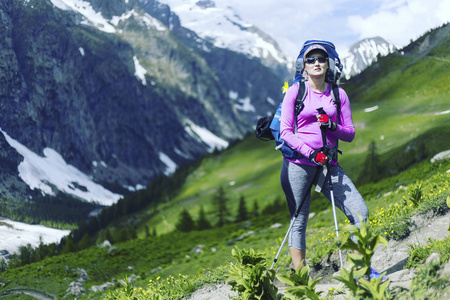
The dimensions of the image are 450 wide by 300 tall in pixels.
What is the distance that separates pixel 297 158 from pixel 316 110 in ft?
2.90

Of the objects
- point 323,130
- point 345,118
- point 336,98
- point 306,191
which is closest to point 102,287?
point 306,191

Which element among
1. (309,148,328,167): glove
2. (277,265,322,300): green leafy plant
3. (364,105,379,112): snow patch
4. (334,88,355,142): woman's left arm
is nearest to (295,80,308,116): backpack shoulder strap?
(334,88,355,142): woman's left arm

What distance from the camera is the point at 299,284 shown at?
6203 mm

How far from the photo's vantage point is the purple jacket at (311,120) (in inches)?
298

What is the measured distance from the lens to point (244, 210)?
9506cm

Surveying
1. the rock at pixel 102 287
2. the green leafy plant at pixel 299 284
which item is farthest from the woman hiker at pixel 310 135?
the rock at pixel 102 287

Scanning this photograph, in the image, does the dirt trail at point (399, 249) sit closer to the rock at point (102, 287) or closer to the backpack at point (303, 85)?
the backpack at point (303, 85)

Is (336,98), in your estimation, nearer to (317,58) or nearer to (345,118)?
(345,118)

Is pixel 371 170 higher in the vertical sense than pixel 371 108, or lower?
lower

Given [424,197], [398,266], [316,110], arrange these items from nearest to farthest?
[316,110] → [398,266] → [424,197]

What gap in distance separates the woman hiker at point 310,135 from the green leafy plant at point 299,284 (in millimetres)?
1658

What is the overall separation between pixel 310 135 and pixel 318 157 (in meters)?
0.56

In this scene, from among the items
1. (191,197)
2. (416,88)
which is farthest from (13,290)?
(416,88)

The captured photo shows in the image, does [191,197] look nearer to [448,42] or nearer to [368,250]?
[448,42]
